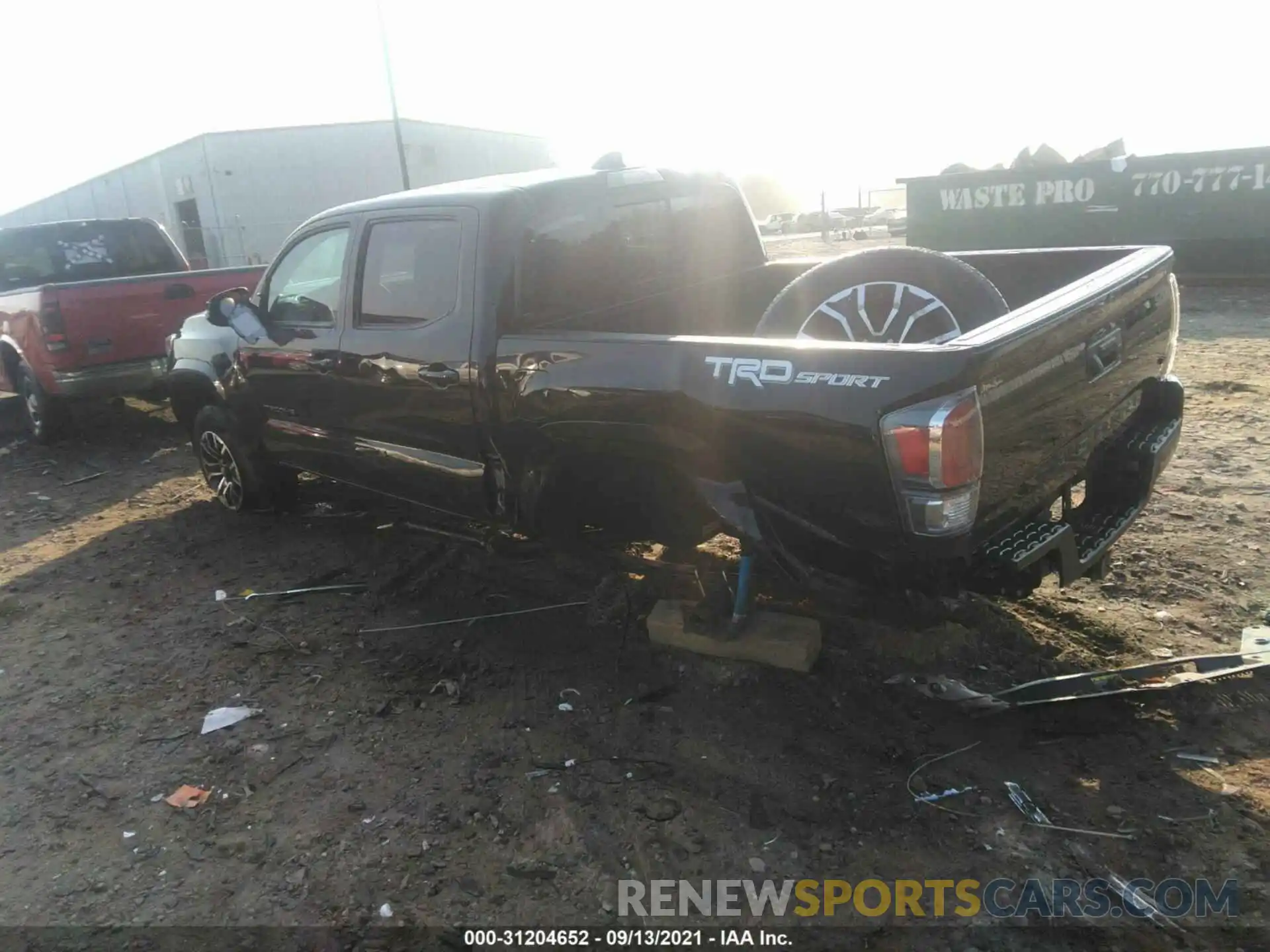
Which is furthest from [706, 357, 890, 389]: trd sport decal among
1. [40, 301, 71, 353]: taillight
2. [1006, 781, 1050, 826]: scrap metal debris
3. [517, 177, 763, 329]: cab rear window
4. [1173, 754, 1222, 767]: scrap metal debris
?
[40, 301, 71, 353]: taillight

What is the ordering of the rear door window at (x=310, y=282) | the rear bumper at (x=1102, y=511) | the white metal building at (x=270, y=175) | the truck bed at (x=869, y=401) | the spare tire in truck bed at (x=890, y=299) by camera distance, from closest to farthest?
the truck bed at (x=869, y=401), the rear bumper at (x=1102, y=511), the spare tire in truck bed at (x=890, y=299), the rear door window at (x=310, y=282), the white metal building at (x=270, y=175)

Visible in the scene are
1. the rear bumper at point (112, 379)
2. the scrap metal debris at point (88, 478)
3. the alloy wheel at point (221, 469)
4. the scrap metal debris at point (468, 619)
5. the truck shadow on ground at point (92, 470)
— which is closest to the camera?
the scrap metal debris at point (468, 619)

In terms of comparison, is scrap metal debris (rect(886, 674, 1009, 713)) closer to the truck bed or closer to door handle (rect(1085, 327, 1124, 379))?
the truck bed

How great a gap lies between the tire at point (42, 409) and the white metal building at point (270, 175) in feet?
61.5

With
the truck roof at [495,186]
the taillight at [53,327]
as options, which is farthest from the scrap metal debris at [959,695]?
the taillight at [53,327]

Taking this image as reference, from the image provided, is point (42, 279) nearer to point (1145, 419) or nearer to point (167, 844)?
point (167, 844)

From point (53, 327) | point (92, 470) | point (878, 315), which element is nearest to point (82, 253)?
point (53, 327)

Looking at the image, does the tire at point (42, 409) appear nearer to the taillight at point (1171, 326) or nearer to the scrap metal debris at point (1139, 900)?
the taillight at point (1171, 326)

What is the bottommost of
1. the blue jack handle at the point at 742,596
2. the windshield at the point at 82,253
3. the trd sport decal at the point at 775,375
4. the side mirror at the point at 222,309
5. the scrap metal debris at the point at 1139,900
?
the scrap metal debris at the point at 1139,900

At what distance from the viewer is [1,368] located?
851cm

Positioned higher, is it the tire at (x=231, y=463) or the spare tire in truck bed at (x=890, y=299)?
the spare tire in truck bed at (x=890, y=299)

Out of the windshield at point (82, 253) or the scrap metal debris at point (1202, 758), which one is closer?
the scrap metal debris at point (1202, 758)

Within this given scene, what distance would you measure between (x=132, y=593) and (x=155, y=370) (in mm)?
3313

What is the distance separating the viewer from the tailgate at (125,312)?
293 inches
